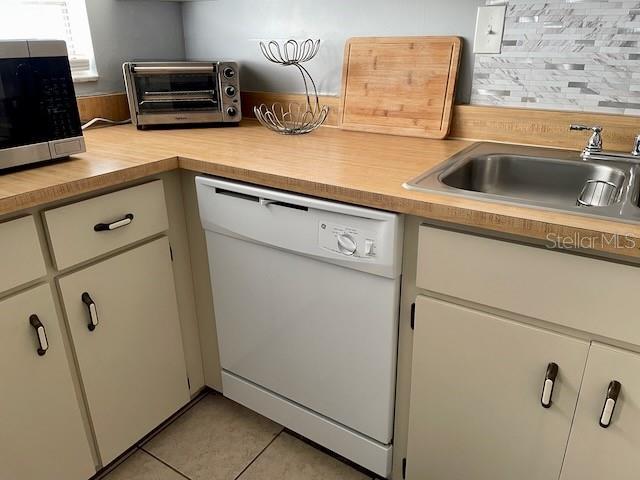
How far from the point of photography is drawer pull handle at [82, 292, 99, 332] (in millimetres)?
1271

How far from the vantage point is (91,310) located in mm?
1277

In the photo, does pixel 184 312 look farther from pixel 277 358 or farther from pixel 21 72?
pixel 21 72

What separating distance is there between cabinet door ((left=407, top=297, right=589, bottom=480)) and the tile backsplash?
71 cm

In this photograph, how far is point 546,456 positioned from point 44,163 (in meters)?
1.39

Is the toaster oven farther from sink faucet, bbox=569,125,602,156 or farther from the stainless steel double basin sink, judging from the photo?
sink faucet, bbox=569,125,602,156

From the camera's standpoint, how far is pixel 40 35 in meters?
1.70

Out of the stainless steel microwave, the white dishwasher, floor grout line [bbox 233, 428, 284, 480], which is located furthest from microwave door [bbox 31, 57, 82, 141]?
floor grout line [bbox 233, 428, 284, 480]

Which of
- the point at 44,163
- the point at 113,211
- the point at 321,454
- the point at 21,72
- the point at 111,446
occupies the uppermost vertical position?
the point at 21,72

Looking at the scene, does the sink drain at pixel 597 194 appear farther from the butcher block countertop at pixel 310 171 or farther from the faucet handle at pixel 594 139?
the butcher block countertop at pixel 310 171

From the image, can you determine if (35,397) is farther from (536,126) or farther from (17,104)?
(536,126)

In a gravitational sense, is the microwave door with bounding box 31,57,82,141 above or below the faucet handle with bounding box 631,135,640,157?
above

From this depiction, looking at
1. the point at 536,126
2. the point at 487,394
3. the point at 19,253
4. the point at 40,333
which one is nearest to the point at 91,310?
the point at 40,333

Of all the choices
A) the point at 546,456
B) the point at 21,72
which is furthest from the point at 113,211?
the point at 546,456

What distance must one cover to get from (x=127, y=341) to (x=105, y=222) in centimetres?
36
